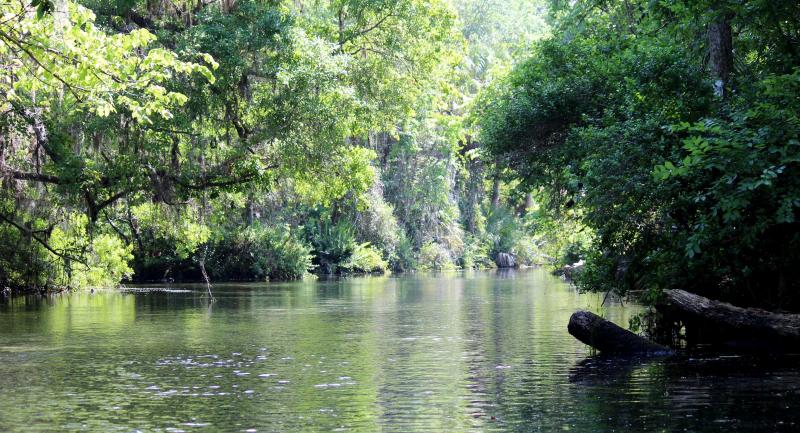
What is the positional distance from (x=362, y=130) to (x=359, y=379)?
65.7ft

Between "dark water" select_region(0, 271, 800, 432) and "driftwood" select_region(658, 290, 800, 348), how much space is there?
0.48m

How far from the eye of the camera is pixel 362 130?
3366 centimetres

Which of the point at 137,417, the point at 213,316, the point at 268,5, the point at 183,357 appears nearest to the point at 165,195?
the point at 213,316

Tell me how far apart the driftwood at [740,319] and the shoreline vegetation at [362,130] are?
0.61 meters

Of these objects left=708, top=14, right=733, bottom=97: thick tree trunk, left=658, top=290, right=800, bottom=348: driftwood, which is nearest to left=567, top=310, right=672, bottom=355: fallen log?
left=658, top=290, right=800, bottom=348: driftwood

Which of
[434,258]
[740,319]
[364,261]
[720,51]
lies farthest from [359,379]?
[434,258]

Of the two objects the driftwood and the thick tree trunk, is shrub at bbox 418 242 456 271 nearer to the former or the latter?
the thick tree trunk

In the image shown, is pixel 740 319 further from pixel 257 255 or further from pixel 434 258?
pixel 434 258

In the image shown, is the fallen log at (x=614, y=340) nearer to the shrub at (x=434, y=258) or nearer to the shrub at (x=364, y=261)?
the shrub at (x=364, y=261)

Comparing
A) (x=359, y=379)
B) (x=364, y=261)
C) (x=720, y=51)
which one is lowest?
(x=359, y=379)

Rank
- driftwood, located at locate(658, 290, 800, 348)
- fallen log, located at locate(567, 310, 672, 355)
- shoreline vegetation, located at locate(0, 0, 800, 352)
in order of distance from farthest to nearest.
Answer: fallen log, located at locate(567, 310, 672, 355)
driftwood, located at locate(658, 290, 800, 348)
shoreline vegetation, located at locate(0, 0, 800, 352)

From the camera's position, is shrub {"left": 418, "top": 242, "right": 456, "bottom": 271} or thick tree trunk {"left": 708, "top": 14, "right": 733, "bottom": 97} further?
shrub {"left": 418, "top": 242, "right": 456, "bottom": 271}

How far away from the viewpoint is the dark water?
10914 millimetres

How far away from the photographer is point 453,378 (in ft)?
47.3
